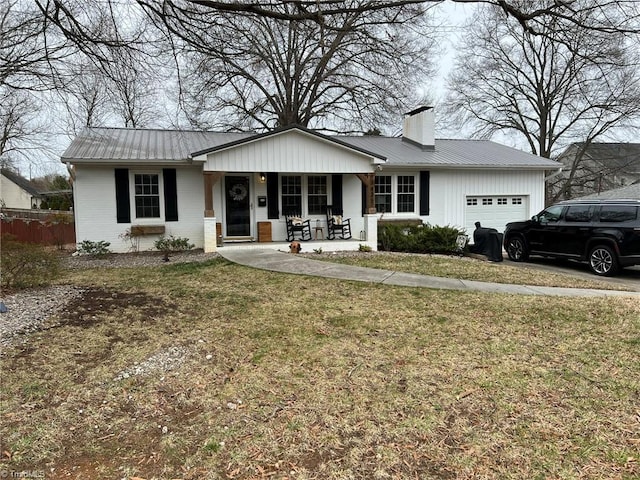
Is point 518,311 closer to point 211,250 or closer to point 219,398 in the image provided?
point 219,398

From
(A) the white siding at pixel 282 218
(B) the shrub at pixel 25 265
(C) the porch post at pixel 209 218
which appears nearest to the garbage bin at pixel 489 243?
(A) the white siding at pixel 282 218

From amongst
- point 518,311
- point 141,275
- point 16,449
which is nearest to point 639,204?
point 518,311

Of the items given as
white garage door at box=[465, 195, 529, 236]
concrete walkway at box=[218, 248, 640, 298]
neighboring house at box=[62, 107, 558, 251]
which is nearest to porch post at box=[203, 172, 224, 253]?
neighboring house at box=[62, 107, 558, 251]

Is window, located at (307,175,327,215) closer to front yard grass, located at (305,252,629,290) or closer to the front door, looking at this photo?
the front door

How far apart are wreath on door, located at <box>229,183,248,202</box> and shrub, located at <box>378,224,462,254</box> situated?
15.1 ft

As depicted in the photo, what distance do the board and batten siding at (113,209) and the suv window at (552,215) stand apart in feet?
31.5

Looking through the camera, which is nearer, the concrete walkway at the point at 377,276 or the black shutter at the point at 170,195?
the concrete walkway at the point at 377,276

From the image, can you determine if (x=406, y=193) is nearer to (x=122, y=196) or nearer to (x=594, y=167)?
(x=122, y=196)

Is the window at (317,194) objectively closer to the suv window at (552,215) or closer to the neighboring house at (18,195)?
the suv window at (552,215)

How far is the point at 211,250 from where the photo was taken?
1147 cm

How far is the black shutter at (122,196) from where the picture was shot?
12047 millimetres

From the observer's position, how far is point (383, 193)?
14766 millimetres

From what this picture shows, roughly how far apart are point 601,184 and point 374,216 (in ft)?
73.1

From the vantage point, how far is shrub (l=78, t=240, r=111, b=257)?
38.7 feet
